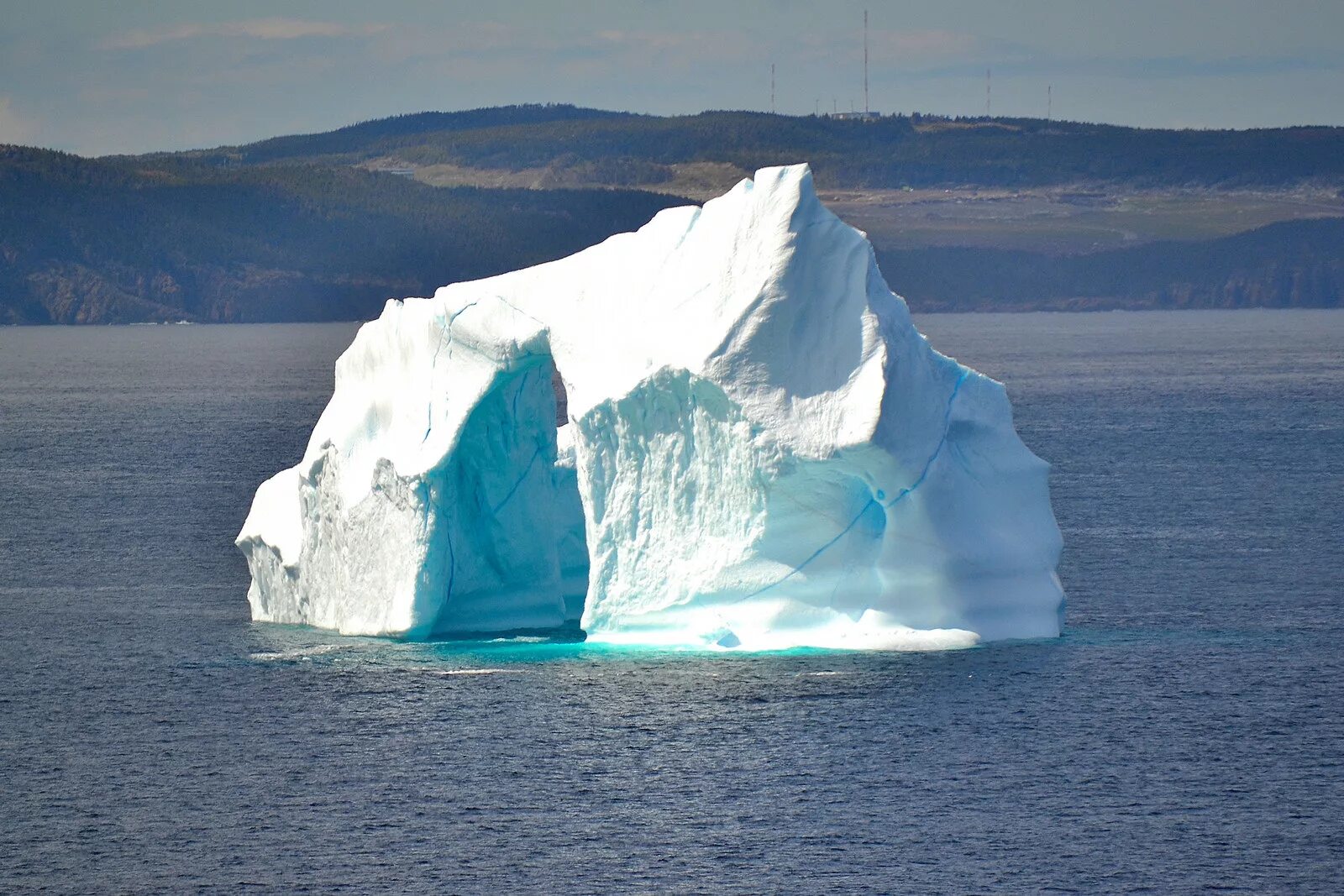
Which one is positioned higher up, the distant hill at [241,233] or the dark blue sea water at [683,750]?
the distant hill at [241,233]

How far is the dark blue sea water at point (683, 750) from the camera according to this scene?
2011cm

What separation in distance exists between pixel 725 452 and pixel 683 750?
Result: 4579 millimetres

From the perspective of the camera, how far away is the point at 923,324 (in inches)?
7072

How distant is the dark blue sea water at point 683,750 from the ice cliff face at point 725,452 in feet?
2.56

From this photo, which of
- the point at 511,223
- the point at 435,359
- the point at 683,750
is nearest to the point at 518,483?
the point at 435,359

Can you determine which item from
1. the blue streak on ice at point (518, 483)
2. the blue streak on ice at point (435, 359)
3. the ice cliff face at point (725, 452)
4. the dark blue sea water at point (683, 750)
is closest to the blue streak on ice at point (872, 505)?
the ice cliff face at point (725, 452)

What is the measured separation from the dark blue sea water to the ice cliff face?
A: 780mm

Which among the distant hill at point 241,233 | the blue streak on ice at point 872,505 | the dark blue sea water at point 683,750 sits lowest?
the dark blue sea water at point 683,750

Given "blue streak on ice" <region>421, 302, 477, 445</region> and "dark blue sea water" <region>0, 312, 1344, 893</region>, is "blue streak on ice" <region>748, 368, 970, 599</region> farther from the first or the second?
"blue streak on ice" <region>421, 302, 477, 445</region>

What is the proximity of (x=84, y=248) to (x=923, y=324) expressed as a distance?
7494 centimetres

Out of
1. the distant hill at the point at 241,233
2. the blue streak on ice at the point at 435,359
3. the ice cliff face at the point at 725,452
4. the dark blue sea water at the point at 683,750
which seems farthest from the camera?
the distant hill at the point at 241,233

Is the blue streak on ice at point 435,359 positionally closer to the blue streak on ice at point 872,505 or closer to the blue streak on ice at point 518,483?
the blue streak on ice at point 518,483

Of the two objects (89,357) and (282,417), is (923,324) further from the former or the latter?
(282,417)

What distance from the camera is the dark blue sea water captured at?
2011 centimetres
